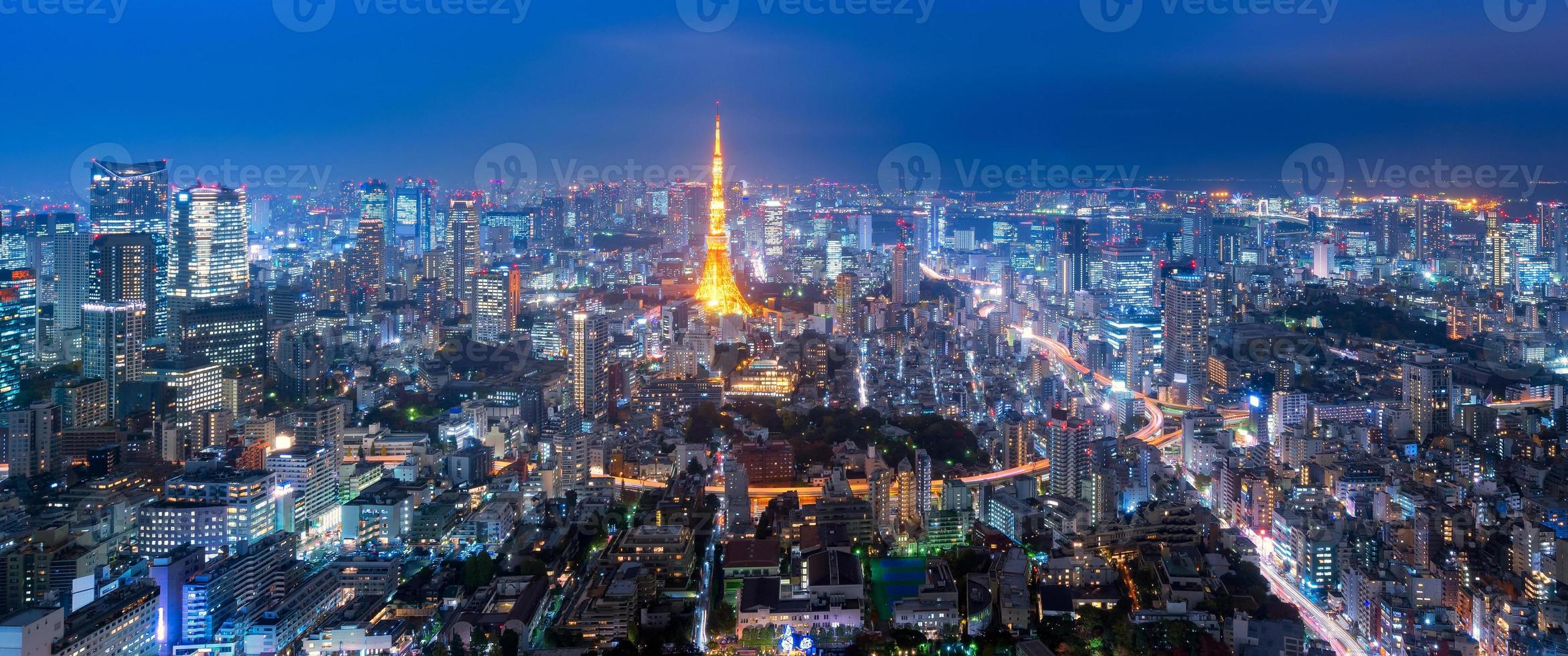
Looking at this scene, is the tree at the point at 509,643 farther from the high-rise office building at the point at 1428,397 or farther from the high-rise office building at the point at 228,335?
the high-rise office building at the point at 1428,397

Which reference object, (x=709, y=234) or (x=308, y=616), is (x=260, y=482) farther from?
(x=709, y=234)

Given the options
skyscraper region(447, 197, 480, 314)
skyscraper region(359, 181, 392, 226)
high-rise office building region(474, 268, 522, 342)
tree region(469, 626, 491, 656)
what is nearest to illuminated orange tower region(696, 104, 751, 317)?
high-rise office building region(474, 268, 522, 342)

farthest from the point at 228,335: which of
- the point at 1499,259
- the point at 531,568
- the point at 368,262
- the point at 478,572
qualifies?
the point at 1499,259

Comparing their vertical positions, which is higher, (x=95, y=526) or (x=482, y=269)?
(x=482, y=269)

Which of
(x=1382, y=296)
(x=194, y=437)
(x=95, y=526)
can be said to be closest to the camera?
(x=95, y=526)

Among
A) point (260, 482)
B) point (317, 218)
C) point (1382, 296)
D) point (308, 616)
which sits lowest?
point (308, 616)

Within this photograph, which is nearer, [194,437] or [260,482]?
[260,482]

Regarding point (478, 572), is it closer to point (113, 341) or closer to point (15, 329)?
point (113, 341)

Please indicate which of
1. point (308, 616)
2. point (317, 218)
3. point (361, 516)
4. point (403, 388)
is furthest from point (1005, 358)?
point (317, 218)
